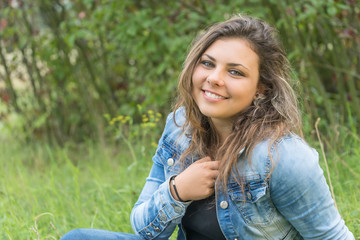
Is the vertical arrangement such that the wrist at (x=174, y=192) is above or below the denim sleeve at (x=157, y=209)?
above

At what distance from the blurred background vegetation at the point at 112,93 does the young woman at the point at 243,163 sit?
53 cm

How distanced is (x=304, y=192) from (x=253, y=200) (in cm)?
19

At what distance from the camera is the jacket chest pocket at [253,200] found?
1505 millimetres

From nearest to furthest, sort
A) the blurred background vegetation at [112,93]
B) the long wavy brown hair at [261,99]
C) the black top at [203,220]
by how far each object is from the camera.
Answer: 1. the long wavy brown hair at [261,99]
2. the black top at [203,220]
3. the blurred background vegetation at [112,93]

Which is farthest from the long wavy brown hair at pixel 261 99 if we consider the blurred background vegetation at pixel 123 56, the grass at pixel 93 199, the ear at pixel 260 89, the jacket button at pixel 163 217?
the blurred background vegetation at pixel 123 56

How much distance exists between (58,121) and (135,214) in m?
3.79

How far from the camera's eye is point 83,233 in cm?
169

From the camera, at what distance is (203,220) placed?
1.68 metres

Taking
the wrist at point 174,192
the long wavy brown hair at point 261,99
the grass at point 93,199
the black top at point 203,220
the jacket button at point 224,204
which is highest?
the long wavy brown hair at point 261,99

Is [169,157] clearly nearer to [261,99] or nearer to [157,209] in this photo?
[157,209]

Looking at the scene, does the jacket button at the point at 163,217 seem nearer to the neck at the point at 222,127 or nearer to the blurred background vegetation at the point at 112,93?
the neck at the point at 222,127

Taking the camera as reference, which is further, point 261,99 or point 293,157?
point 261,99

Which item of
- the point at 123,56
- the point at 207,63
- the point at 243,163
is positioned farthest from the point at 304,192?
the point at 123,56

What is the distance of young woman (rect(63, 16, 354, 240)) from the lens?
4.74ft
